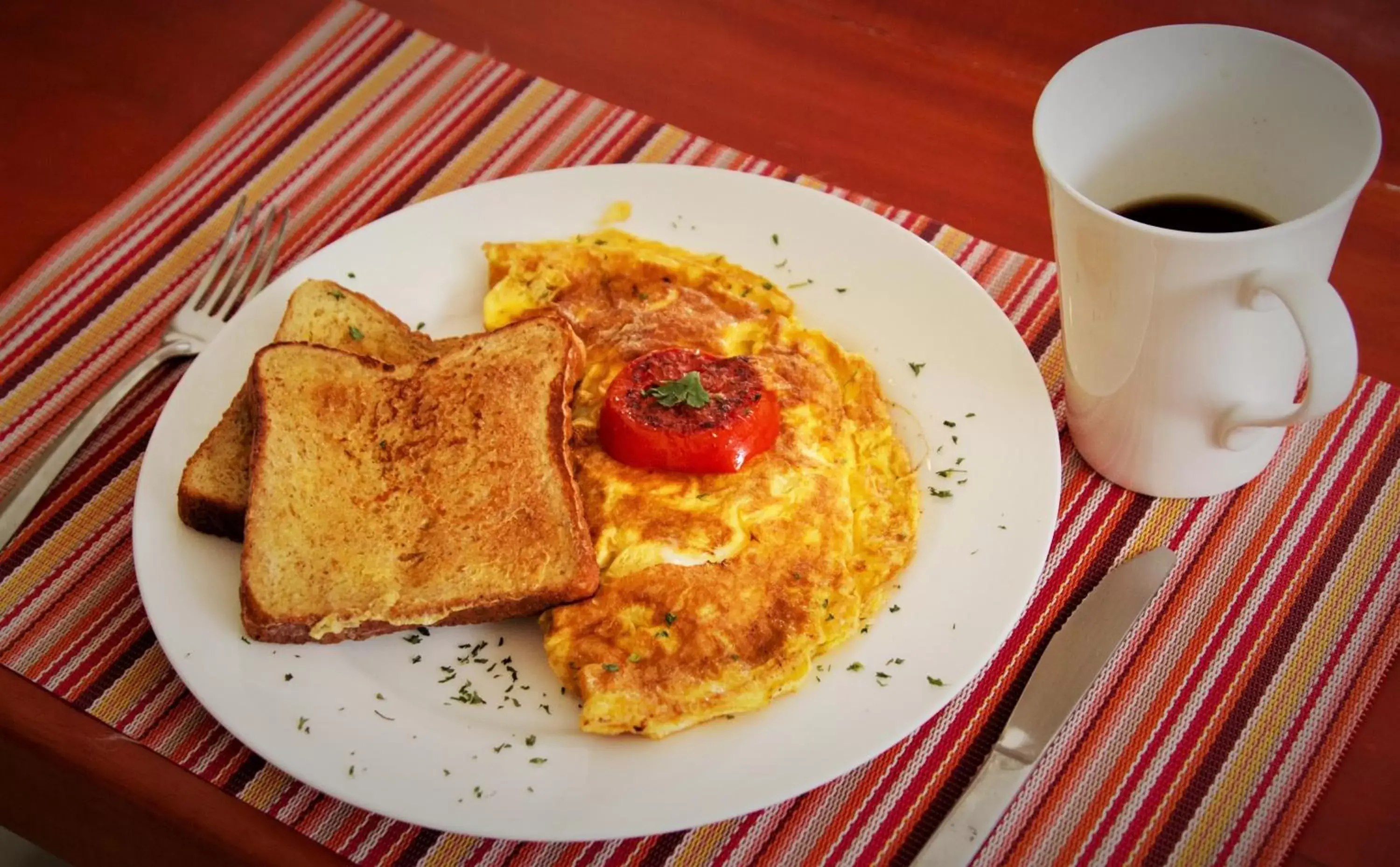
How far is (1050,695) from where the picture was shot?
241 cm

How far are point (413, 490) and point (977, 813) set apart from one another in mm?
1294

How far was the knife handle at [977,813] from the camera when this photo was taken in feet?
7.16

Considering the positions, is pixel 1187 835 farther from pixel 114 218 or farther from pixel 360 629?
pixel 114 218

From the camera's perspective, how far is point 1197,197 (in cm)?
268

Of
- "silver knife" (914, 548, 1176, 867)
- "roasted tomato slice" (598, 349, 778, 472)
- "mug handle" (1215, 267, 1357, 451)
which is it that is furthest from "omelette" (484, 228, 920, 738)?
"mug handle" (1215, 267, 1357, 451)

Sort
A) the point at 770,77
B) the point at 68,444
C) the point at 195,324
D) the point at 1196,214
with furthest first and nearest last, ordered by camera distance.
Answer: the point at 770,77
the point at 195,324
the point at 68,444
the point at 1196,214

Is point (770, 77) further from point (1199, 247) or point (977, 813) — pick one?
Result: point (977, 813)

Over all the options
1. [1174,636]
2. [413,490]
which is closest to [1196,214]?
[1174,636]

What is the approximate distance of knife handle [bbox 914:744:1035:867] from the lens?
7.16 ft

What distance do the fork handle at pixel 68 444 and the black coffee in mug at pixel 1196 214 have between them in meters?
2.30

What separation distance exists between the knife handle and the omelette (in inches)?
14.1

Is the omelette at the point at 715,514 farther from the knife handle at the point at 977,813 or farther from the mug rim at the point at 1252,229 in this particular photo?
the mug rim at the point at 1252,229

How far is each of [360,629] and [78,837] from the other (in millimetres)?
749

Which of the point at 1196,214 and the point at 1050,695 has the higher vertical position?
the point at 1196,214
